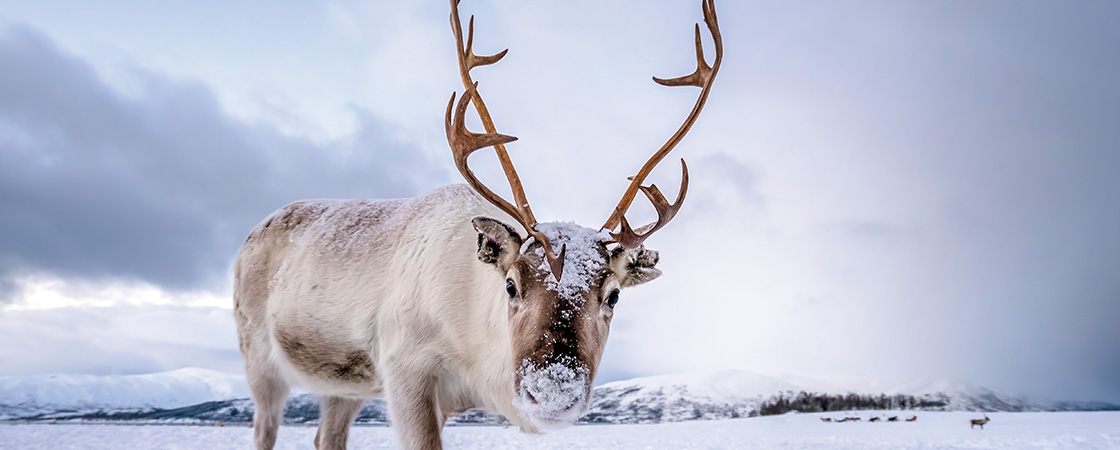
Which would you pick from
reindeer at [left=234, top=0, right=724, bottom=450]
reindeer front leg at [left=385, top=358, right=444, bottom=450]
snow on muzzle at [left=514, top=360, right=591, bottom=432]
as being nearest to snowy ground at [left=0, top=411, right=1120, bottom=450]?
reindeer at [left=234, top=0, right=724, bottom=450]

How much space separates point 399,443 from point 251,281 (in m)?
3.11

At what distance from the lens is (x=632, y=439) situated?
1530 centimetres

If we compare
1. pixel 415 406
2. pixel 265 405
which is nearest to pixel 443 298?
pixel 415 406

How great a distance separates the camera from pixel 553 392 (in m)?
3.29

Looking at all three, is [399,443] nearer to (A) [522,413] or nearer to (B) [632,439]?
(A) [522,413]

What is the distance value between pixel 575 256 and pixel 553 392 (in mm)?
890

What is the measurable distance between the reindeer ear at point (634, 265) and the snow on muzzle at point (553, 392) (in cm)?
93

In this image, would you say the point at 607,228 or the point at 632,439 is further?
the point at 632,439

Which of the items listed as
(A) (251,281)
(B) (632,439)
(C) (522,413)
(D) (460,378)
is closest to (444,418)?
(D) (460,378)

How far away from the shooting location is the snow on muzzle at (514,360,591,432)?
10.8 ft

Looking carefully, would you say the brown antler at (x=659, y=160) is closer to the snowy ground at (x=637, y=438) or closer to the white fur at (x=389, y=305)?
the white fur at (x=389, y=305)

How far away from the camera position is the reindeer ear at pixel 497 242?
4.09 m

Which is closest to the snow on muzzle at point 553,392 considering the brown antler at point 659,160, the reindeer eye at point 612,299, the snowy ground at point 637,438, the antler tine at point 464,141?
the reindeer eye at point 612,299

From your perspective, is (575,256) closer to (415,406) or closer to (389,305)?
(415,406)
